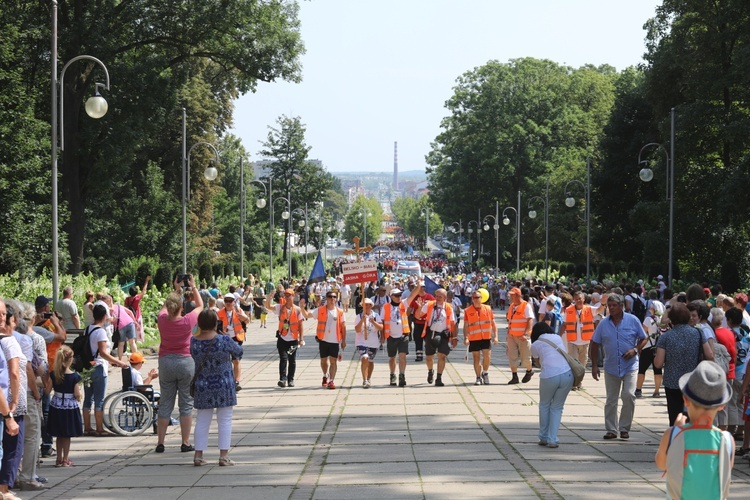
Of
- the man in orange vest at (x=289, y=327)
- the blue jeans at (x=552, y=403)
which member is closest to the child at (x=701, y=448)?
the blue jeans at (x=552, y=403)

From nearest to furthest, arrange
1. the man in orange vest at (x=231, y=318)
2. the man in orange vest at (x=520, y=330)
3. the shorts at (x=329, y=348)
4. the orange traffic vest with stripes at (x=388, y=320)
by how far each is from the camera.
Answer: the shorts at (x=329, y=348), the man in orange vest at (x=231, y=318), the orange traffic vest with stripes at (x=388, y=320), the man in orange vest at (x=520, y=330)

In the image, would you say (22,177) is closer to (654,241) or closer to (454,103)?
(654,241)

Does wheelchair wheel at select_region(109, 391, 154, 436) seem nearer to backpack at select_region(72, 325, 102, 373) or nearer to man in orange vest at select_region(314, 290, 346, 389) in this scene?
backpack at select_region(72, 325, 102, 373)

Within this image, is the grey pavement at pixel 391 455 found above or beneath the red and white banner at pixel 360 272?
beneath

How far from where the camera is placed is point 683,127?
41.3m

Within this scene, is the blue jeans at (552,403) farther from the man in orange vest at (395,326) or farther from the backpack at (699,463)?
the man in orange vest at (395,326)

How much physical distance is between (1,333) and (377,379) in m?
12.4

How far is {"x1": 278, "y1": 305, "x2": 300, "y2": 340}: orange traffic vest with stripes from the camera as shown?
1908 centimetres

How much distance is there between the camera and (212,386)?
1140 cm

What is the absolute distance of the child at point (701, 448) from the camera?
588 centimetres

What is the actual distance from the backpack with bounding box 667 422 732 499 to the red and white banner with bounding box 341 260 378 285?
2896cm

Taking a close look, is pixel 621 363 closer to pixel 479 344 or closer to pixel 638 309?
pixel 479 344

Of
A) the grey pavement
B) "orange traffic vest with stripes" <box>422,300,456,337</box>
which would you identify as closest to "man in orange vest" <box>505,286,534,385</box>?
"orange traffic vest with stripes" <box>422,300,456,337</box>

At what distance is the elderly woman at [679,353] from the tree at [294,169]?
99.4 m
